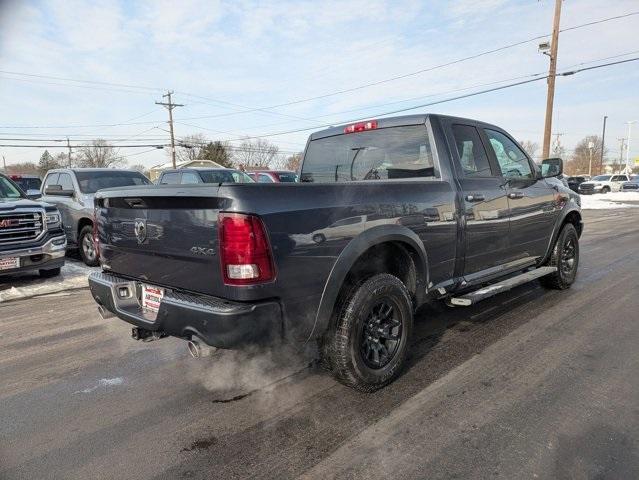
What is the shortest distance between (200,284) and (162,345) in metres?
1.78

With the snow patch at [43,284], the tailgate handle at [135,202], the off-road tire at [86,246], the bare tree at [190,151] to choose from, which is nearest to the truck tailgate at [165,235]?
the tailgate handle at [135,202]

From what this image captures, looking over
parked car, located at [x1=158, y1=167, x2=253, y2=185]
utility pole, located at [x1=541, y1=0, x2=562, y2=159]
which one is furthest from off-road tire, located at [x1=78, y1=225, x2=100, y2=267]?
utility pole, located at [x1=541, y1=0, x2=562, y2=159]

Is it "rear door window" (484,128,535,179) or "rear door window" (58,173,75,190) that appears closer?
"rear door window" (484,128,535,179)

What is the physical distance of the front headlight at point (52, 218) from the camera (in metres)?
6.82

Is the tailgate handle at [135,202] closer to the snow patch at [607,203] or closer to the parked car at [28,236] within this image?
the parked car at [28,236]

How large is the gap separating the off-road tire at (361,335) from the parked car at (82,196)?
6.55 meters

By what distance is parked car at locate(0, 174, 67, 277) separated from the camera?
627 centimetres

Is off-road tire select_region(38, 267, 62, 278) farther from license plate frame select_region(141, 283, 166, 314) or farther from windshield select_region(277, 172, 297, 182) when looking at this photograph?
windshield select_region(277, 172, 297, 182)

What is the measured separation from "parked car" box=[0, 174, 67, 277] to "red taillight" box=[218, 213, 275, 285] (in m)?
5.27

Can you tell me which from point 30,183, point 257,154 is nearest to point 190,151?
point 257,154

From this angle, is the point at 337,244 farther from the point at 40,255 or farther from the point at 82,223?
the point at 82,223

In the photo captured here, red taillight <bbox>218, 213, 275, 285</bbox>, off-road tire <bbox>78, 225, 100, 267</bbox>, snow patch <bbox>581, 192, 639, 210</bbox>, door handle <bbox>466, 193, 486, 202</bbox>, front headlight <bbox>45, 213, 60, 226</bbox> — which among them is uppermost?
door handle <bbox>466, 193, 486, 202</bbox>

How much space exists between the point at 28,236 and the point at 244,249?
5.58 metres

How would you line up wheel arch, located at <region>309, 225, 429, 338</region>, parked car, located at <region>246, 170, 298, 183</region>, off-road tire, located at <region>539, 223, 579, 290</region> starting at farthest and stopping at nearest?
parked car, located at <region>246, 170, 298, 183</region>
off-road tire, located at <region>539, 223, 579, 290</region>
wheel arch, located at <region>309, 225, 429, 338</region>
